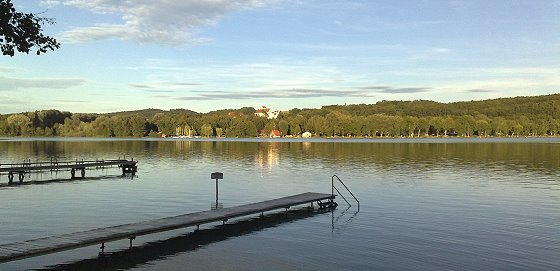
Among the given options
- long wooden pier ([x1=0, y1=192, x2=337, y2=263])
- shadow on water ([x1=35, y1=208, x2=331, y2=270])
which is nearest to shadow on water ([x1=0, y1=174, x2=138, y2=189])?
long wooden pier ([x1=0, y1=192, x2=337, y2=263])

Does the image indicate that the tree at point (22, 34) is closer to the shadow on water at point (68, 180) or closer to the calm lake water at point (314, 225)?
the calm lake water at point (314, 225)

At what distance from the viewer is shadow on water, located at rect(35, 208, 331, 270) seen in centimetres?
2294

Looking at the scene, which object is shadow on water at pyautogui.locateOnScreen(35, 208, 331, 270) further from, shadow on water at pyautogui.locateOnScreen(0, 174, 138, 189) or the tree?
shadow on water at pyautogui.locateOnScreen(0, 174, 138, 189)

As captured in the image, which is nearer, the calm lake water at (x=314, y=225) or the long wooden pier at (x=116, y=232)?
the long wooden pier at (x=116, y=232)

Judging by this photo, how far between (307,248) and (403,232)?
669 centimetres

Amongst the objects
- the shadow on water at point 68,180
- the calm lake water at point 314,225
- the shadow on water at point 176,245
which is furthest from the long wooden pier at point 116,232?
the shadow on water at point 68,180

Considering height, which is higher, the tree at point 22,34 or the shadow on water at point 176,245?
the tree at point 22,34

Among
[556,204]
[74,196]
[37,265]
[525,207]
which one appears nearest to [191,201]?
[74,196]

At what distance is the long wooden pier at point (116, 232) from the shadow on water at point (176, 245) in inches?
24.7

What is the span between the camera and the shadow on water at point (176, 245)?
22.9 m

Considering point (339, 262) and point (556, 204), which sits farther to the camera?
point (556, 204)

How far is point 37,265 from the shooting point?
74.1 feet

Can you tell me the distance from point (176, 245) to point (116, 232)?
10.2 ft

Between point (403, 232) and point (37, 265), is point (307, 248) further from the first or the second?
point (37, 265)
